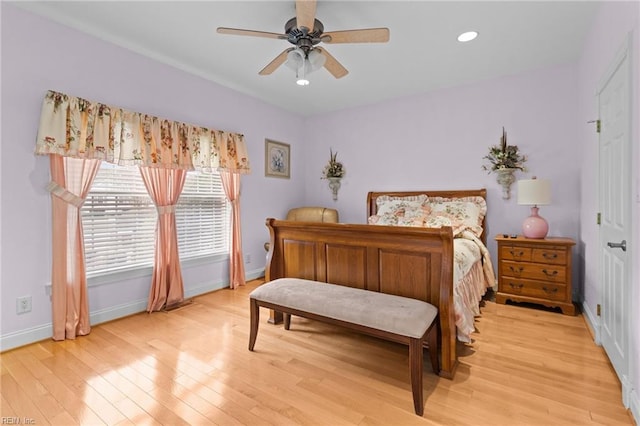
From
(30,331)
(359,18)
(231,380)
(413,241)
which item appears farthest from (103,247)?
(359,18)

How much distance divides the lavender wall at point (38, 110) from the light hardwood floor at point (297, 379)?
1.03 feet

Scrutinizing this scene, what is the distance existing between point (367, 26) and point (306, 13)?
868 millimetres

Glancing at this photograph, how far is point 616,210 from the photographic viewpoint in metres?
1.93

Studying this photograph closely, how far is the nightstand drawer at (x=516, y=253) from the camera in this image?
10.2 ft

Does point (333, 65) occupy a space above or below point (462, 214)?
above

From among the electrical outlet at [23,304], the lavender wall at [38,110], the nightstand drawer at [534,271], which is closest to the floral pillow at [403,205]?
the nightstand drawer at [534,271]

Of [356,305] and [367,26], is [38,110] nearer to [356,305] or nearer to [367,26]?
[367,26]

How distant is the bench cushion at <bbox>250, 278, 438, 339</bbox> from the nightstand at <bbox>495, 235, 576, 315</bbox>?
1.85 metres

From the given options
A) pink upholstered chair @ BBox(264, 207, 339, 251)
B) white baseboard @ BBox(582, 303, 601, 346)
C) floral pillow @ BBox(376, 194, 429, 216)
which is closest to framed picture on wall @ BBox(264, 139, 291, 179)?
pink upholstered chair @ BBox(264, 207, 339, 251)

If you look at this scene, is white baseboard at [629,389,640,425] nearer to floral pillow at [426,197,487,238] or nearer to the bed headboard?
floral pillow at [426,197,487,238]

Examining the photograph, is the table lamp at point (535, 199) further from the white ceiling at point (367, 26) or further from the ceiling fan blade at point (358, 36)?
the ceiling fan blade at point (358, 36)

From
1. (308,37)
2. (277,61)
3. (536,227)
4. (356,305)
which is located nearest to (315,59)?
(308,37)

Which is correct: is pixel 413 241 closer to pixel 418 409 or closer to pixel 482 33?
pixel 418 409

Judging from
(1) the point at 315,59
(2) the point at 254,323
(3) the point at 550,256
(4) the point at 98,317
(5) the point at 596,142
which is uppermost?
(1) the point at 315,59
